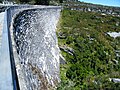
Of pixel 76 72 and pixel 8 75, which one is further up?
pixel 8 75

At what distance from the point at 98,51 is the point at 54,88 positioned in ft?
68.3

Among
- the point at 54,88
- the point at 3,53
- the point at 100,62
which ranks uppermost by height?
the point at 3,53

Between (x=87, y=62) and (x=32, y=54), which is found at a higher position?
(x=32, y=54)

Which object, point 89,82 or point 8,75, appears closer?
point 8,75

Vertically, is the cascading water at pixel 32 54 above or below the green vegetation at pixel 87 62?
above

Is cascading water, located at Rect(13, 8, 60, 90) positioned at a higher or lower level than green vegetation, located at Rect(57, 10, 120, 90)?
higher

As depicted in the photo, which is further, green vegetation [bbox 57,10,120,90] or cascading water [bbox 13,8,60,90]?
green vegetation [bbox 57,10,120,90]

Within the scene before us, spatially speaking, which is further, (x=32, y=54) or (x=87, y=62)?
(x=87, y=62)

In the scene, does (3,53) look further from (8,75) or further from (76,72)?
(76,72)

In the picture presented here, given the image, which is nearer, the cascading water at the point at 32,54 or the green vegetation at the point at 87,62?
the cascading water at the point at 32,54

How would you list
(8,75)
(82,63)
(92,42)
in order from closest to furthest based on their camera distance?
(8,75), (82,63), (92,42)

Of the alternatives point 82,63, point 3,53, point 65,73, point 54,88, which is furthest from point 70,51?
point 3,53

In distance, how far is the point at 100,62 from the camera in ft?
118

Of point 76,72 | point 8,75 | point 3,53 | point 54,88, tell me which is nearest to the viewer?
point 8,75
